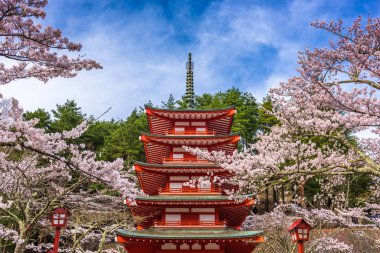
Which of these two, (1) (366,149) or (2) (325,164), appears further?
(1) (366,149)

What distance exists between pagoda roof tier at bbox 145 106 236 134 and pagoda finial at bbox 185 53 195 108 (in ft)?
10.9

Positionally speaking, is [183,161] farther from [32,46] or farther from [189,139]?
[32,46]

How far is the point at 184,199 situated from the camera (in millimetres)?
15008

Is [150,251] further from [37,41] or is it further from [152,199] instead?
[37,41]

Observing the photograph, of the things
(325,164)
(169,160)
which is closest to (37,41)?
(325,164)

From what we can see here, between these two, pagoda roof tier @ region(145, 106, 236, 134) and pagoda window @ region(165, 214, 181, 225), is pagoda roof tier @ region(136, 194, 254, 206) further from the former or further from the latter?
pagoda roof tier @ region(145, 106, 236, 134)

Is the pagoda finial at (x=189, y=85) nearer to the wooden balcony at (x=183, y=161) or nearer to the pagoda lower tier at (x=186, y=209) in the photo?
the wooden balcony at (x=183, y=161)

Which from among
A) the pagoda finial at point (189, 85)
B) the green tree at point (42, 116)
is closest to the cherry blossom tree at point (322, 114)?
the pagoda finial at point (189, 85)

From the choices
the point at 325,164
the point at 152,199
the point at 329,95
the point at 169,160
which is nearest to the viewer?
the point at 329,95

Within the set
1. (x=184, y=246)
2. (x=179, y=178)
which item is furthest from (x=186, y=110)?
(x=184, y=246)

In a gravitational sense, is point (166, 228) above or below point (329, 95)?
below

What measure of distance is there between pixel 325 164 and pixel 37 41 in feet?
22.7

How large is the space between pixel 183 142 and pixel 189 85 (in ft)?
20.8

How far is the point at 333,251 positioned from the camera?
68.0ft
